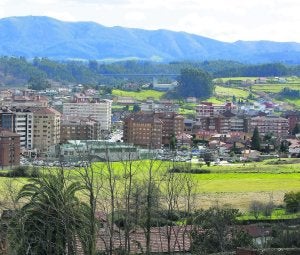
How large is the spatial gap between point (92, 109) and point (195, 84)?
848 inches

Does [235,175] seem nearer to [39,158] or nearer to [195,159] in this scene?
[195,159]

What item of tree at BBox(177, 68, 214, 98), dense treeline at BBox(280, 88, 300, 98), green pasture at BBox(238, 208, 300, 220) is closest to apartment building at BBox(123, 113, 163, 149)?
green pasture at BBox(238, 208, 300, 220)

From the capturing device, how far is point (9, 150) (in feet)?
127

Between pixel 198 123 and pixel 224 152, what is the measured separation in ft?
42.2

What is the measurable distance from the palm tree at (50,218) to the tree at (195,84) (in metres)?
68.2

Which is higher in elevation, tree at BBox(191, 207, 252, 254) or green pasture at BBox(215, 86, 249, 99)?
green pasture at BBox(215, 86, 249, 99)

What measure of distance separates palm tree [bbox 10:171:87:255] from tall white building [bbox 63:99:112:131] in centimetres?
4736

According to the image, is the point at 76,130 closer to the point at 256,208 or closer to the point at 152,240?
the point at 256,208

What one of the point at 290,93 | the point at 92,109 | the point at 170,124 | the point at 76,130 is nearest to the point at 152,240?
the point at 76,130

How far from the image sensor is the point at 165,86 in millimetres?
90312

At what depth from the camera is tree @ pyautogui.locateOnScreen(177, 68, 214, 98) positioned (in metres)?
80.9

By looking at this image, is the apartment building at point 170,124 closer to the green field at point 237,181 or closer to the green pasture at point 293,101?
the green field at point 237,181

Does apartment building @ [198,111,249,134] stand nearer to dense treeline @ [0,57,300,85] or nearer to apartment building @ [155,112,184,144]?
apartment building @ [155,112,184,144]

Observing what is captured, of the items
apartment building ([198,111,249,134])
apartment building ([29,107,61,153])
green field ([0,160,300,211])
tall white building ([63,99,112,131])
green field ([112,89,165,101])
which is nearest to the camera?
green field ([0,160,300,211])
